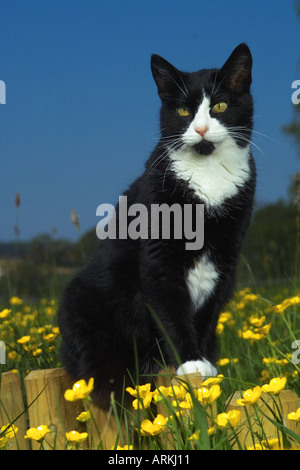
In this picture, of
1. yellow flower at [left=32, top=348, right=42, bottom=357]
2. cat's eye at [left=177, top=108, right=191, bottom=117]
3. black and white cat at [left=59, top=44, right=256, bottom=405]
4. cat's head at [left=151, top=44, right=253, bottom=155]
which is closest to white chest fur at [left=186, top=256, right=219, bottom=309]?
black and white cat at [left=59, top=44, right=256, bottom=405]

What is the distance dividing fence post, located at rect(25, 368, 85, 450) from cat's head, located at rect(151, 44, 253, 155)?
1.10 meters

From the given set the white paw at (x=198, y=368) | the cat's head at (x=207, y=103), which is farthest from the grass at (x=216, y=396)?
the cat's head at (x=207, y=103)

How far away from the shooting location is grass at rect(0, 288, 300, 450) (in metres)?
1.42

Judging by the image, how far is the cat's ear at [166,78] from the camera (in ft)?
7.36

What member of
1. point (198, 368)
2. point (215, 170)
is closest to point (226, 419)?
point (198, 368)

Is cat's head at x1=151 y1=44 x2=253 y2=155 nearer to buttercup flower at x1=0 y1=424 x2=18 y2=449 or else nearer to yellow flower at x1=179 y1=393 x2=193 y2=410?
yellow flower at x1=179 y1=393 x2=193 y2=410

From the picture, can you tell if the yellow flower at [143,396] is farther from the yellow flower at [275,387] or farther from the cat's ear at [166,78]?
the cat's ear at [166,78]

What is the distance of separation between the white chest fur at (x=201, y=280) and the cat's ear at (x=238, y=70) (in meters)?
0.77

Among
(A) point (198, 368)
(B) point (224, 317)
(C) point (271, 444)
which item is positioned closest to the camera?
(C) point (271, 444)

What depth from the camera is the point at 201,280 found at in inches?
→ 85.4

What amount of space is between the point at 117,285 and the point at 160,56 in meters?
0.98

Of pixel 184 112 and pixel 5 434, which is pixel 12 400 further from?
pixel 184 112

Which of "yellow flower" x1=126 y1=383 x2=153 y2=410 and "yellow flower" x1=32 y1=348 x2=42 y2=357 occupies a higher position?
"yellow flower" x1=126 y1=383 x2=153 y2=410

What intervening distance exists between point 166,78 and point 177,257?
2.55ft
